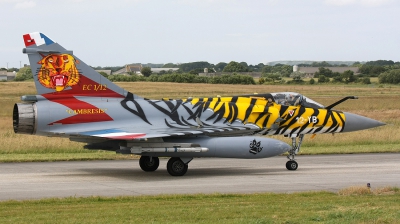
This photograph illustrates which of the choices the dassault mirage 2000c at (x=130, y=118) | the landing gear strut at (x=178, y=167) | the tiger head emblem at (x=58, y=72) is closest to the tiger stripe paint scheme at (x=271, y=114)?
the dassault mirage 2000c at (x=130, y=118)

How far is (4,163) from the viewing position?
23.0 metres

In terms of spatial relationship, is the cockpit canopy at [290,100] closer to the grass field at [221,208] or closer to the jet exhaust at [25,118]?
the grass field at [221,208]

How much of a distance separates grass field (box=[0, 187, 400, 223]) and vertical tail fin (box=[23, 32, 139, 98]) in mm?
5590

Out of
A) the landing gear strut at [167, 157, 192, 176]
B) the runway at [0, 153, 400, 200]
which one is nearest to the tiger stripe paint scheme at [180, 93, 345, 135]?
the runway at [0, 153, 400, 200]

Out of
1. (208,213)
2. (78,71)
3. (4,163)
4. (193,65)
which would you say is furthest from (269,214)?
(193,65)

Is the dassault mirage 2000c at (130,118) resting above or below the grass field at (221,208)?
above

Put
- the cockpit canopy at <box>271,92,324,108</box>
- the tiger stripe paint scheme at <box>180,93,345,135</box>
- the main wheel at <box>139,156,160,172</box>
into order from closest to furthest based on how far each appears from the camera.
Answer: the tiger stripe paint scheme at <box>180,93,345,135</box>, the main wheel at <box>139,156,160,172</box>, the cockpit canopy at <box>271,92,324,108</box>

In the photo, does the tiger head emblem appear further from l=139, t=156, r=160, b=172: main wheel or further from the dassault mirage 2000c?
l=139, t=156, r=160, b=172: main wheel

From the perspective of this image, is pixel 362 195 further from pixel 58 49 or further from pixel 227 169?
pixel 58 49

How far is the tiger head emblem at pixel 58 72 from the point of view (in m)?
19.3

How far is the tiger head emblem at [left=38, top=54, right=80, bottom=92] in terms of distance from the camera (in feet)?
63.4

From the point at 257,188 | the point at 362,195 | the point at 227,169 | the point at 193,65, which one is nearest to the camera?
the point at 362,195

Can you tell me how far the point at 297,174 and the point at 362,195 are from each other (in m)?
5.03

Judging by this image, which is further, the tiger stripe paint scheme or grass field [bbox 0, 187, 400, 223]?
the tiger stripe paint scheme
